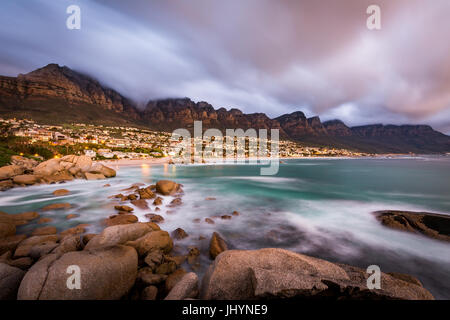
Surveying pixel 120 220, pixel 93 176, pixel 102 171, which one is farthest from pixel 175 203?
pixel 102 171

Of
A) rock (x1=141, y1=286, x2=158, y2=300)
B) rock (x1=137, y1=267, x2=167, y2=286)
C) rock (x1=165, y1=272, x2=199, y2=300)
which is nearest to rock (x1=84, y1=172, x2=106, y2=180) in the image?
rock (x1=137, y1=267, x2=167, y2=286)

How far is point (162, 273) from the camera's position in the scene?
5.21m

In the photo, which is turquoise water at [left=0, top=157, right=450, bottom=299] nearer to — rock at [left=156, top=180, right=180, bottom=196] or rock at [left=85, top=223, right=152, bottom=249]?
rock at [left=156, top=180, right=180, bottom=196]

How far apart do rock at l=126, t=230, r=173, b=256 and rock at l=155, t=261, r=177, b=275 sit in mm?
965

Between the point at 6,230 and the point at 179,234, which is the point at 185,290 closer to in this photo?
the point at 179,234

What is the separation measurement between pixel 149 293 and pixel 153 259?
1.17 m

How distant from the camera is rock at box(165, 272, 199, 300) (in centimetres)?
379

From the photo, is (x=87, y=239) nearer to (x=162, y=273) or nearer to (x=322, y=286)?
(x=162, y=273)

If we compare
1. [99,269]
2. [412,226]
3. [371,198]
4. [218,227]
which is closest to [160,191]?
[218,227]

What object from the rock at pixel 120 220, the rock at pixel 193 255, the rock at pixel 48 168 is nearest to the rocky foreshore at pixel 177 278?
the rock at pixel 193 255

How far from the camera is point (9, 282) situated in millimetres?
4055

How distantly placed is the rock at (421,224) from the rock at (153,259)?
12056 mm

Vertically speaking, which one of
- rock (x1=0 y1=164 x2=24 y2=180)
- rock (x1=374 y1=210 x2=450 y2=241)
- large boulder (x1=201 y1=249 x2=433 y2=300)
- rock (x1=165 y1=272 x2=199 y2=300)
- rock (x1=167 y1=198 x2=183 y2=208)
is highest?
rock (x1=0 y1=164 x2=24 y2=180)

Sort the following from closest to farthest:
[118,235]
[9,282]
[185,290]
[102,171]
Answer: [185,290] → [9,282] → [118,235] → [102,171]
